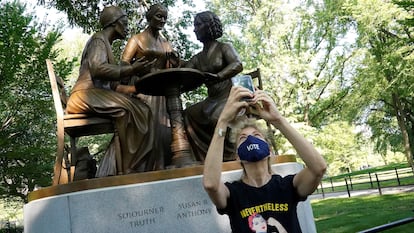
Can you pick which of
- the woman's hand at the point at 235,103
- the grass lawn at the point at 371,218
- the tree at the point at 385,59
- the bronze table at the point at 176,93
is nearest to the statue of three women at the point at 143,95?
the bronze table at the point at 176,93

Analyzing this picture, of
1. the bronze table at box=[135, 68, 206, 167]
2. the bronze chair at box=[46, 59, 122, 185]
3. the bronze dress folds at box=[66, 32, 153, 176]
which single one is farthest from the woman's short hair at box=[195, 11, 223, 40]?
the bronze chair at box=[46, 59, 122, 185]

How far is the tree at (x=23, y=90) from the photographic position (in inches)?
462

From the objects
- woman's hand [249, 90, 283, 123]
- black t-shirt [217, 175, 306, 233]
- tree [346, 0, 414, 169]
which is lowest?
black t-shirt [217, 175, 306, 233]

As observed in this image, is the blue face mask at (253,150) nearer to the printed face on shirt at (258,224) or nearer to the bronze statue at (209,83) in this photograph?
the printed face on shirt at (258,224)

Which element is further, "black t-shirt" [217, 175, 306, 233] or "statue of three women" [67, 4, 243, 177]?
"statue of three women" [67, 4, 243, 177]

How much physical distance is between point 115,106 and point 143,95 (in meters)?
1.00

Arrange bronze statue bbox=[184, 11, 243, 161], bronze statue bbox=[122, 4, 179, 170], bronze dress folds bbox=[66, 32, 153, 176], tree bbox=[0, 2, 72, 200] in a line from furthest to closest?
tree bbox=[0, 2, 72, 200]
bronze statue bbox=[122, 4, 179, 170]
bronze statue bbox=[184, 11, 243, 161]
bronze dress folds bbox=[66, 32, 153, 176]

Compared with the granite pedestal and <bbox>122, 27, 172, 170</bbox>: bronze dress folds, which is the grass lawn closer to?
<bbox>122, 27, 172, 170</bbox>: bronze dress folds

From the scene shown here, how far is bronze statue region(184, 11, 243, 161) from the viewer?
571cm

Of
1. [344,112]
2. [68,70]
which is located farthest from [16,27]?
[344,112]

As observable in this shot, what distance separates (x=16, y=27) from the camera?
12.0 m

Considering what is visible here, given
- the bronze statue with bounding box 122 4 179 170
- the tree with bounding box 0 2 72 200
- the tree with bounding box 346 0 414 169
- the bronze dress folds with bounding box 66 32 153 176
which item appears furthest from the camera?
the tree with bounding box 346 0 414 169

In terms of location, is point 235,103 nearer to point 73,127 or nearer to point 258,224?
point 258,224

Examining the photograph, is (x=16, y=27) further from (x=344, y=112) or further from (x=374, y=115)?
(x=374, y=115)
